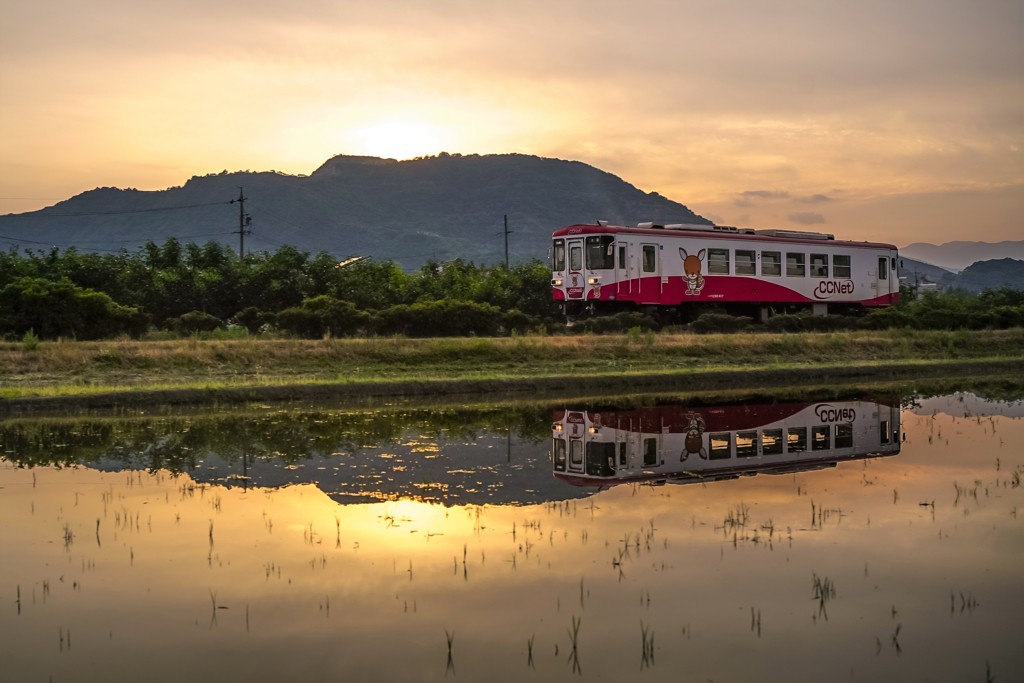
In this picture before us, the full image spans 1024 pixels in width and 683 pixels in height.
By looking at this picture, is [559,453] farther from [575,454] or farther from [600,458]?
[600,458]

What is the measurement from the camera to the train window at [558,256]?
3139 cm

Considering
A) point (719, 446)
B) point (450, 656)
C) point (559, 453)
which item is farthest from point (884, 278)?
point (450, 656)

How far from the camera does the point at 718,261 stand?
32.8m

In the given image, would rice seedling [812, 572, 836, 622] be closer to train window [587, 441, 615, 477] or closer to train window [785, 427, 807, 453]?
train window [587, 441, 615, 477]

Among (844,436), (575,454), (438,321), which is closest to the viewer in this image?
(575,454)

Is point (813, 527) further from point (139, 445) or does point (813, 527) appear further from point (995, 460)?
point (139, 445)

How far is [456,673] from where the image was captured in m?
5.18

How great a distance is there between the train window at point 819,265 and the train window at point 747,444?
23.0m

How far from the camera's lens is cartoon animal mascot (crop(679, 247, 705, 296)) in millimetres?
31734

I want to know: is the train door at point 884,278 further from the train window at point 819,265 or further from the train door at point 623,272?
the train door at point 623,272

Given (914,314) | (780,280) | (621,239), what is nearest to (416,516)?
(621,239)

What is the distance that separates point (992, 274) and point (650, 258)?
6612 inches

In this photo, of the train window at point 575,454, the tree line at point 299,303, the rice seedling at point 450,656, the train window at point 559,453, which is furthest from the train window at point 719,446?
the tree line at point 299,303

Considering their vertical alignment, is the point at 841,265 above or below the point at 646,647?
above
